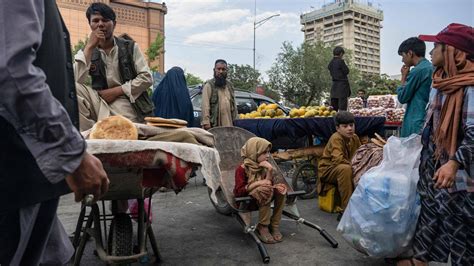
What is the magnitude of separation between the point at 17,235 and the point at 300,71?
30.7 metres

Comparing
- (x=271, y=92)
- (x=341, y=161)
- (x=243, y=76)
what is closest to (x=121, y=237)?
(x=341, y=161)

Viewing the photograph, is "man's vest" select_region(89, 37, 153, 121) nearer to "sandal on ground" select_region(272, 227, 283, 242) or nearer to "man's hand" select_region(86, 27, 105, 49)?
"man's hand" select_region(86, 27, 105, 49)

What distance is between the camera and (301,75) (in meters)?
30.8

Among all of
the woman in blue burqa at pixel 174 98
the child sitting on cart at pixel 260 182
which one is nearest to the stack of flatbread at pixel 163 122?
the child sitting on cart at pixel 260 182

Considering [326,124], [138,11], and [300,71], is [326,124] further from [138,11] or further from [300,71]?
[138,11]

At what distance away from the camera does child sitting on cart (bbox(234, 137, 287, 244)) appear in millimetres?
3906

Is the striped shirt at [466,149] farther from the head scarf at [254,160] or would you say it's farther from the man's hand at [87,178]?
the man's hand at [87,178]

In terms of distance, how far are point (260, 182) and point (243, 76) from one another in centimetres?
3242

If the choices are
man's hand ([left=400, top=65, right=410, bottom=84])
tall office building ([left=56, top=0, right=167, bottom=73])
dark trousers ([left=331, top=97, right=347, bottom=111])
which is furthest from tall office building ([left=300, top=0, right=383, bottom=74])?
man's hand ([left=400, top=65, right=410, bottom=84])

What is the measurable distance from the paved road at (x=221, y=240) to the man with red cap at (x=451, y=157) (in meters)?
0.85

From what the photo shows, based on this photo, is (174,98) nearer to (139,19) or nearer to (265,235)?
(265,235)

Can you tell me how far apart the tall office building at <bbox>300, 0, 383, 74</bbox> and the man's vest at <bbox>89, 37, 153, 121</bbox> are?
76.6 m

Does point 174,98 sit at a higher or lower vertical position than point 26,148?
higher

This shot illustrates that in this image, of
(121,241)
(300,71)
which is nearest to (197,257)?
(121,241)
